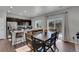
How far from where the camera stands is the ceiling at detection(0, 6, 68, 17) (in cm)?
171

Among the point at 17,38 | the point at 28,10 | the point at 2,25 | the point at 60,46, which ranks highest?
the point at 28,10

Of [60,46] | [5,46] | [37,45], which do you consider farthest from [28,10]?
[60,46]

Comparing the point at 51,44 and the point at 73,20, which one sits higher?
the point at 73,20

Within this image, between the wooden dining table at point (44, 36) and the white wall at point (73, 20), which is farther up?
the white wall at point (73, 20)

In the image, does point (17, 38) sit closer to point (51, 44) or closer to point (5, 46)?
point (5, 46)

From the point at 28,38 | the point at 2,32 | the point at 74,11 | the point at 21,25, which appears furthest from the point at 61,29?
the point at 2,32

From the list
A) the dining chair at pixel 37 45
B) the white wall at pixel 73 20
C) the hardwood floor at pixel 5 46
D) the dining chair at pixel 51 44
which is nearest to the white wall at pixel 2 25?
the hardwood floor at pixel 5 46

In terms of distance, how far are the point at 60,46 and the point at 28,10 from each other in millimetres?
926

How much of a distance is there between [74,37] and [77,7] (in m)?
0.57

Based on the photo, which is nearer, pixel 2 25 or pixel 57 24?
pixel 2 25

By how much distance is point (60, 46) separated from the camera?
1770mm

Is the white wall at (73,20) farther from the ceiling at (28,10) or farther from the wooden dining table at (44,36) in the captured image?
the wooden dining table at (44,36)

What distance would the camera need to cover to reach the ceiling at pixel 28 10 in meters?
1.71

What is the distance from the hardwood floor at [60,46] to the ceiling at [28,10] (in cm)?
59
